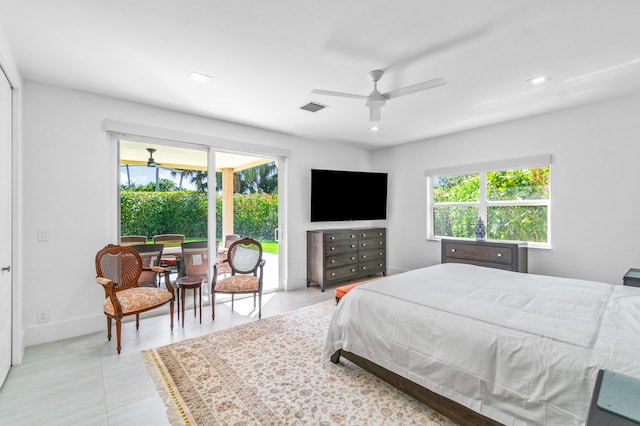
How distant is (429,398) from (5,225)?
331 centimetres

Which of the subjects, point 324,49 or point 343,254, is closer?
point 324,49

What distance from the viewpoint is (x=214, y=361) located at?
2.51 metres

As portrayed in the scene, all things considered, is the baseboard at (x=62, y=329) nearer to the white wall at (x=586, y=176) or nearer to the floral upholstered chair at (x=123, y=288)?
the floral upholstered chair at (x=123, y=288)

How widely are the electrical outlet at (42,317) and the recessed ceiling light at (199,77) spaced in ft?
8.83

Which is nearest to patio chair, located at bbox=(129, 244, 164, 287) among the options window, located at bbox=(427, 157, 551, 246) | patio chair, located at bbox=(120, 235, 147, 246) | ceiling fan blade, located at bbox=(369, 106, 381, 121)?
patio chair, located at bbox=(120, 235, 147, 246)

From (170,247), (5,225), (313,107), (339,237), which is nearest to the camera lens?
(5,225)

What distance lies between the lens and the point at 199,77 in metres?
2.84

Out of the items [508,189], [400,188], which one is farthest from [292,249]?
[508,189]

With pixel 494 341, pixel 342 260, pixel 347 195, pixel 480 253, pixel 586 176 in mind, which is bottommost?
pixel 342 260

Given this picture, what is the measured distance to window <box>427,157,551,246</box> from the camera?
4.16 metres

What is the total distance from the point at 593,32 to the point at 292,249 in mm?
4142

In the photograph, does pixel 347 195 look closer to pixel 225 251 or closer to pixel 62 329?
pixel 225 251

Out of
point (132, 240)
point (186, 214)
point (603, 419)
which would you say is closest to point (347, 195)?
point (186, 214)

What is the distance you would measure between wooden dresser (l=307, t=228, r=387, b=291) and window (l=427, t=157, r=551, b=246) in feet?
3.34
